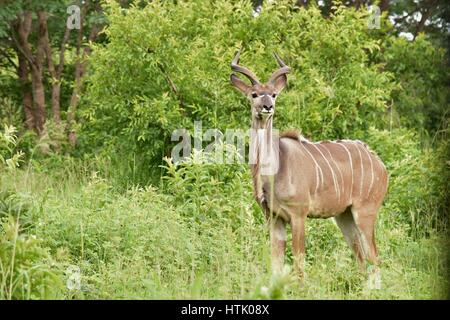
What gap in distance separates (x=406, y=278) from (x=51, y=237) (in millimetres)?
2515

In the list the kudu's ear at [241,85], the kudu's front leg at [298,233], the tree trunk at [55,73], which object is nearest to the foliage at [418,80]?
the tree trunk at [55,73]

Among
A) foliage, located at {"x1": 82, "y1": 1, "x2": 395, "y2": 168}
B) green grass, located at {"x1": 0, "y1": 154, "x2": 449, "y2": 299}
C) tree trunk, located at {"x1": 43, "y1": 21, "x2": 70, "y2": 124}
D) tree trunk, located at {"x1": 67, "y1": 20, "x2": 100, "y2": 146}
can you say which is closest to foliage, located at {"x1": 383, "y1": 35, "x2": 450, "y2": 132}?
foliage, located at {"x1": 82, "y1": 1, "x2": 395, "y2": 168}

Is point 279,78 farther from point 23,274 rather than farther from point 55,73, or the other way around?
point 55,73

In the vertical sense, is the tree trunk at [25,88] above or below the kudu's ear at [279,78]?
above

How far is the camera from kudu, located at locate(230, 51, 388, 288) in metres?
5.75

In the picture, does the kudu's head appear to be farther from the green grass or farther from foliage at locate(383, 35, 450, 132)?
foliage at locate(383, 35, 450, 132)

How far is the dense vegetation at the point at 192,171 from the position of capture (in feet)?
17.3

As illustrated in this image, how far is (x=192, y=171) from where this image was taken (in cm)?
716

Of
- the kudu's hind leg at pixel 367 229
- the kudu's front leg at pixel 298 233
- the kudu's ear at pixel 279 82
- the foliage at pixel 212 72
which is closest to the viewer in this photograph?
the kudu's front leg at pixel 298 233

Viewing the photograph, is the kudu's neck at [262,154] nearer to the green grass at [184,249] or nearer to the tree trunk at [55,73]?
the green grass at [184,249]

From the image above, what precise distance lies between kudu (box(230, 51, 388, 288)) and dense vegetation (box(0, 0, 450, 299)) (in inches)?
8.5

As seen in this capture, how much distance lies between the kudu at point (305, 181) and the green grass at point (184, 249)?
166 mm

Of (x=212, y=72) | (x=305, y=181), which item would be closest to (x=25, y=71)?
(x=212, y=72)

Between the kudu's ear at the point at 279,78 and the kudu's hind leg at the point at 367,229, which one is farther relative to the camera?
the kudu's ear at the point at 279,78
